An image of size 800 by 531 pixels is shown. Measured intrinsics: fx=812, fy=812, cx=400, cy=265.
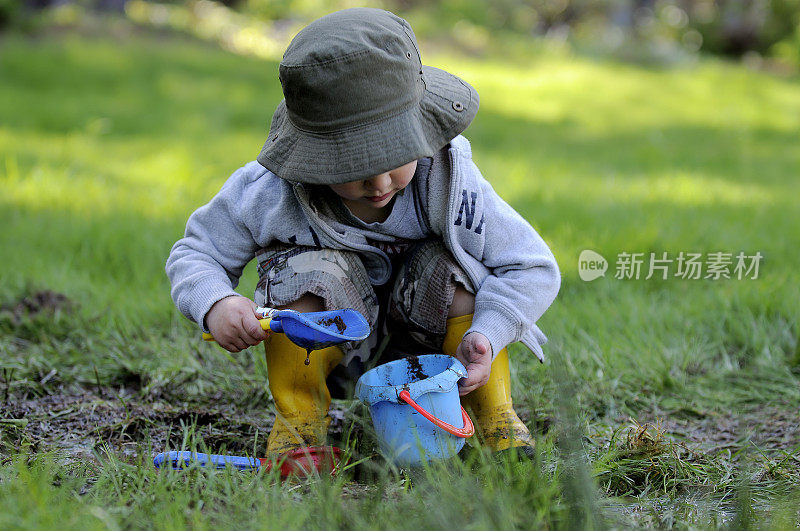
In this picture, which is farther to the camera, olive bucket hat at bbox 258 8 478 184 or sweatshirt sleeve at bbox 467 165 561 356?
sweatshirt sleeve at bbox 467 165 561 356

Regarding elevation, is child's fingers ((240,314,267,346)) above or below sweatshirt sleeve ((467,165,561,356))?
below

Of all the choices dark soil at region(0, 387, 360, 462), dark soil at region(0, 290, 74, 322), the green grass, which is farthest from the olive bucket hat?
dark soil at region(0, 290, 74, 322)

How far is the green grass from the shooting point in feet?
4.77

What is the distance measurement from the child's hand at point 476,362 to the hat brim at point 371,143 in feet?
1.42

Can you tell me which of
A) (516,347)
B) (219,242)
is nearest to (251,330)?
(219,242)

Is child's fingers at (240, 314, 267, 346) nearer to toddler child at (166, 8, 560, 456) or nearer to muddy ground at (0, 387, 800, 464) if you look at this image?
toddler child at (166, 8, 560, 456)

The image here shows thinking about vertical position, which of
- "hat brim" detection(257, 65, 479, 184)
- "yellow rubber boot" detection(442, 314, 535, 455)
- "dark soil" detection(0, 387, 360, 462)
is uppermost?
"hat brim" detection(257, 65, 479, 184)

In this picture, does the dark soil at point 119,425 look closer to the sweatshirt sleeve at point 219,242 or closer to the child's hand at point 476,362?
the sweatshirt sleeve at point 219,242

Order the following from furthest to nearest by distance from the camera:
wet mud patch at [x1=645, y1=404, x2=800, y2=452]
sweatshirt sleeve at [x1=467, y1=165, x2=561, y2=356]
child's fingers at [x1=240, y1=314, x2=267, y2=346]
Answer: wet mud patch at [x1=645, y1=404, x2=800, y2=452]
sweatshirt sleeve at [x1=467, y1=165, x2=561, y2=356]
child's fingers at [x1=240, y1=314, x2=267, y2=346]

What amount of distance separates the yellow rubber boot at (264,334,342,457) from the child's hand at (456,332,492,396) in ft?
1.06

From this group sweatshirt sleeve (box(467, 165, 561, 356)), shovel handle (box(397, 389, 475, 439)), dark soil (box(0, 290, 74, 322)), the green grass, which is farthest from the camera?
dark soil (box(0, 290, 74, 322))

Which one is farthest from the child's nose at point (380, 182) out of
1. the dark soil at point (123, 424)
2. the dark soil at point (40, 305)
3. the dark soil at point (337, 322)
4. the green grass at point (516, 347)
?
the dark soil at point (40, 305)

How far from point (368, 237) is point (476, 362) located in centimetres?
41

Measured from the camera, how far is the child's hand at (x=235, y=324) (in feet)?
5.78
